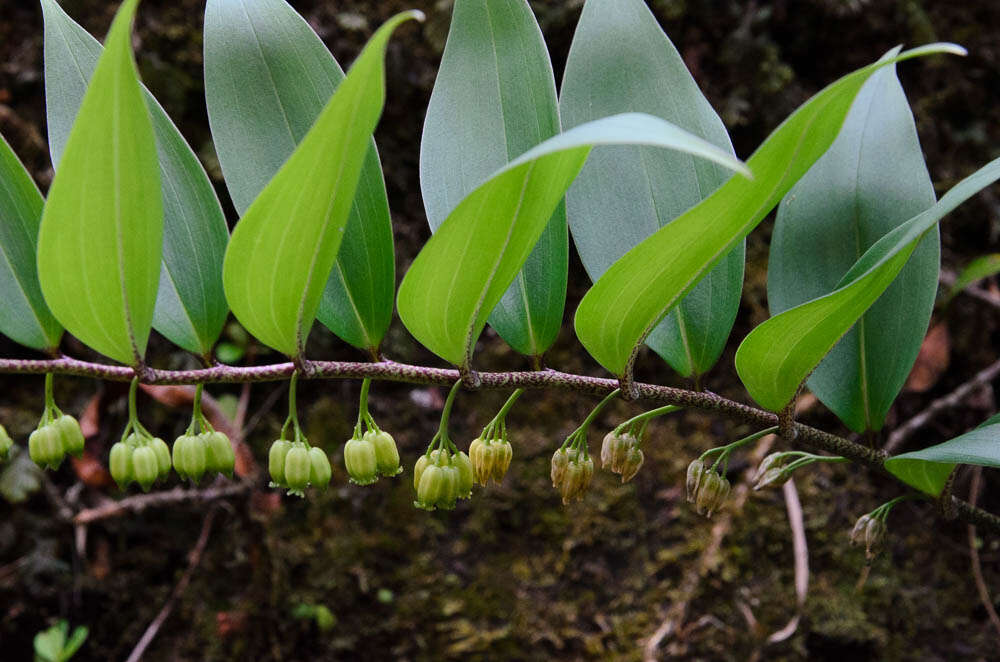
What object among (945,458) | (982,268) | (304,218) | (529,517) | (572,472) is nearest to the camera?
(304,218)

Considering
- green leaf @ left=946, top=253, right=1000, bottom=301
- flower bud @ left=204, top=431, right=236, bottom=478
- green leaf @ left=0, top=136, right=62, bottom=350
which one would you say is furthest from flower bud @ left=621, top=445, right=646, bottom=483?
green leaf @ left=946, top=253, right=1000, bottom=301

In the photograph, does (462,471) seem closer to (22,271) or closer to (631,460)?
(631,460)

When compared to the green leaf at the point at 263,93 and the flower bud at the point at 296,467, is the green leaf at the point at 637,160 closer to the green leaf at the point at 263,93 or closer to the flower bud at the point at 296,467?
the green leaf at the point at 263,93

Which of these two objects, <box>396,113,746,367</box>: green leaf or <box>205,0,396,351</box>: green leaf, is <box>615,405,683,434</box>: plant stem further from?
<box>205,0,396,351</box>: green leaf

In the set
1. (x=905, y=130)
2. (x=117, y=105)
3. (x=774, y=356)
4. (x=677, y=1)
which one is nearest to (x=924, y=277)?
(x=905, y=130)

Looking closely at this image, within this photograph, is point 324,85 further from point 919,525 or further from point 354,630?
point 919,525

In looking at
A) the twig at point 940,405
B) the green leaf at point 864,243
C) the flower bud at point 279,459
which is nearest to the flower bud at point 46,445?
the flower bud at point 279,459

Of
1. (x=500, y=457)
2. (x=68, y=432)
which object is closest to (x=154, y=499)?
(x=68, y=432)

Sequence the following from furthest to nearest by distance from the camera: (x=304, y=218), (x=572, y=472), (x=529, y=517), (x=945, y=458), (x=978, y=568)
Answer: (x=529, y=517)
(x=978, y=568)
(x=572, y=472)
(x=945, y=458)
(x=304, y=218)
